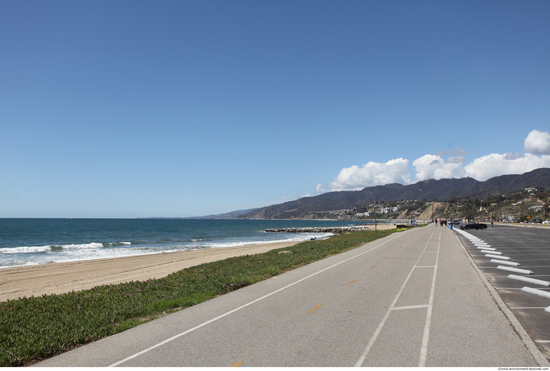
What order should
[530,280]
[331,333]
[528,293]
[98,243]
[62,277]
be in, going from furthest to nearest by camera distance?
[98,243] < [62,277] < [530,280] < [528,293] < [331,333]

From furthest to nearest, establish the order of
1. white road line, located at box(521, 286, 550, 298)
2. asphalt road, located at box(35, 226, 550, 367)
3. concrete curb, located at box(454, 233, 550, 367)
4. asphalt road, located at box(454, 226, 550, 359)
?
white road line, located at box(521, 286, 550, 298) < asphalt road, located at box(454, 226, 550, 359) < asphalt road, located at box(35, 226, 550, 367) < concrete curb, located at box(454, 233, 550, 367)

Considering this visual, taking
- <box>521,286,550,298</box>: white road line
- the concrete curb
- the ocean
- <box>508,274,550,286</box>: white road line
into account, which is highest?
the concrete curb

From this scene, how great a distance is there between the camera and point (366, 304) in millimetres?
9836

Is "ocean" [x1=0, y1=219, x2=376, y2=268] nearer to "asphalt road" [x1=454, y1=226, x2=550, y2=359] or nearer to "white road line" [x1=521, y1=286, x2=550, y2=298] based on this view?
"asphalt road" [x1=454, y1=226, x2=550, y2=359]

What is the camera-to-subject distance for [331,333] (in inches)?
287

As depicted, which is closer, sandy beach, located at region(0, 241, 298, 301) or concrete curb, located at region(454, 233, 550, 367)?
concrete curb, located at region(454, 233, 550, 367)

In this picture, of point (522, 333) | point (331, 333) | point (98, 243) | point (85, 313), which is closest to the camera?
point (522, 333)

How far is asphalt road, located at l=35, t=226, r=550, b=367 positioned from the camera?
19.6ft

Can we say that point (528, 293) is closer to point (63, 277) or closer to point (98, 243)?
point (63, 277)

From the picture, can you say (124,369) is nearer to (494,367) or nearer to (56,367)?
(56,367)

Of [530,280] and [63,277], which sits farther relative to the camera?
[63,277]

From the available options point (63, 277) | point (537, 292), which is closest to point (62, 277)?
point (63, 277)

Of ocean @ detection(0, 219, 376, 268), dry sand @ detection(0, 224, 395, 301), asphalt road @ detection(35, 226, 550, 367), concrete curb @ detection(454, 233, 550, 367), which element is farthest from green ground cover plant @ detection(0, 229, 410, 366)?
ocean @ detection(0, 219, 376, 268)

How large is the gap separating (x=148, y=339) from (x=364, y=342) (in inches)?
177
